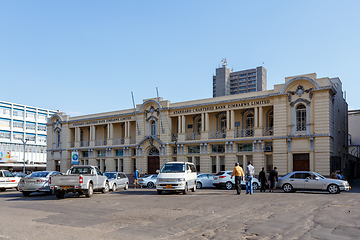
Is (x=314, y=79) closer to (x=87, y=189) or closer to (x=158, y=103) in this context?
(x=158, y=103)

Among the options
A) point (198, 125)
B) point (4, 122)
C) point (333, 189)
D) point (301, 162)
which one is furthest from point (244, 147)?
point (4, 122)

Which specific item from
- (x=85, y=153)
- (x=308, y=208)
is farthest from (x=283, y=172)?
(x=85, y=153)

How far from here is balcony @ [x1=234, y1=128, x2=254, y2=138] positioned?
3462cm

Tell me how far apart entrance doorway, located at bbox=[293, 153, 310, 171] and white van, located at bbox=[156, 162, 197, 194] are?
14007 mm

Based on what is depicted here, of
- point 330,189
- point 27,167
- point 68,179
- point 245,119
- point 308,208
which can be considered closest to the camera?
point 308,208

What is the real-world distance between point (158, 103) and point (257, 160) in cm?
1317

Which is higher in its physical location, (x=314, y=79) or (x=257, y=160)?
(x=314, y=79)

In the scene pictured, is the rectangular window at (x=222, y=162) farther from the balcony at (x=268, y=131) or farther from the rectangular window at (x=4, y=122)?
the rectangular window at (x=4, y=122)

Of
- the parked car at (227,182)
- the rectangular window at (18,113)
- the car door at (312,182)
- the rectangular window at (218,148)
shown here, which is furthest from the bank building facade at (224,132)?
the rectangular window at (18,113)

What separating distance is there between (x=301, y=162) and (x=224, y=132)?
8.85 metres

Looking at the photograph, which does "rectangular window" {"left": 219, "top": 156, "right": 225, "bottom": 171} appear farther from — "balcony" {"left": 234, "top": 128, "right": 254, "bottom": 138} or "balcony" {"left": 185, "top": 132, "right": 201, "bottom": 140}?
"balcony" {"left": 185, "top": 132, "right": 201, "bottom": 140}

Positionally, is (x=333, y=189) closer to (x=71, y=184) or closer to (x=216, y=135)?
(x=71, y=184)

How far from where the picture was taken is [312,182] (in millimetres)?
20609

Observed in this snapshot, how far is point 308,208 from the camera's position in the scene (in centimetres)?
1253
